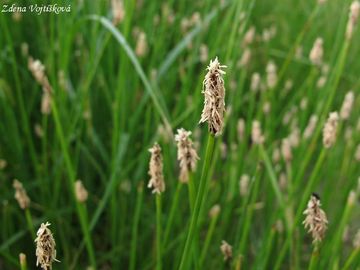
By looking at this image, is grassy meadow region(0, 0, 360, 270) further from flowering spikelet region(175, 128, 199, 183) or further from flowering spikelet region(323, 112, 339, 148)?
flowering spikelet region(175, 128, 199, 183)

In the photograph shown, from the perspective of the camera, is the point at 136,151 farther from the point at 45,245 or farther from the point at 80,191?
the point at 45,245

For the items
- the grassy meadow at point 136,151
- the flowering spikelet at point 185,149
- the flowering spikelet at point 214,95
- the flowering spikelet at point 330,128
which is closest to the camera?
the flowering spikelet at point 214,95

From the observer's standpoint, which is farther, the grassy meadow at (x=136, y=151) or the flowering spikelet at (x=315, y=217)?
the grassy meadow at (x=136, y=151)

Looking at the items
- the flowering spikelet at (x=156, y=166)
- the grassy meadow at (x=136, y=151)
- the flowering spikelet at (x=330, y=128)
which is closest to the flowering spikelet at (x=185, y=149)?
the flowering spikelet at (x=156, y=166)

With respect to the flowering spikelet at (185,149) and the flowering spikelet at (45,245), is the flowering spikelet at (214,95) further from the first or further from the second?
the flowering spikelet at (45,245)

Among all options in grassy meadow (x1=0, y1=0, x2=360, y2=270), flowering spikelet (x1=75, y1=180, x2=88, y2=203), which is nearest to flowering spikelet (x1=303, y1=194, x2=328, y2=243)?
grassy meadow (x1=0, y1=0, x2=360, y2=270)

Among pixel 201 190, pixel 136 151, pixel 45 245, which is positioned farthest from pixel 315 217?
pixel 136 151
